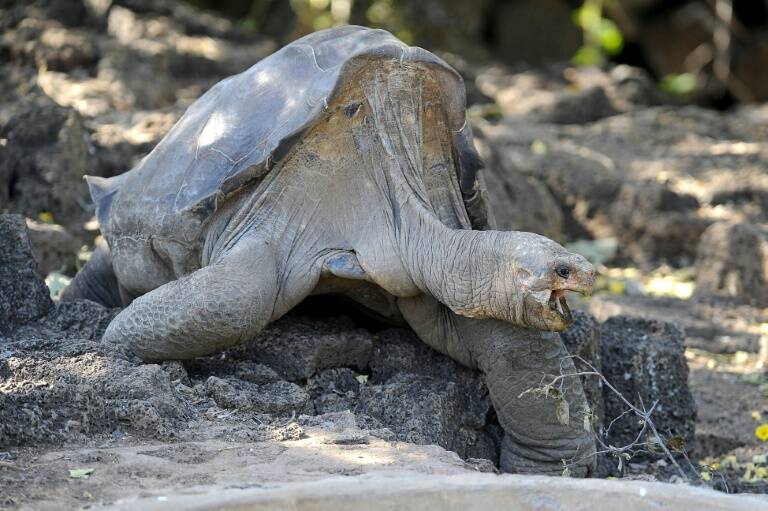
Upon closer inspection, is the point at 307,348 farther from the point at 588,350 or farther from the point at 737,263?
the point at 737,263

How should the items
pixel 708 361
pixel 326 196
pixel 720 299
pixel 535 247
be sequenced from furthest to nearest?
pixel 720 299, pixel 708 361, pixel 326 196, pixel 535 247

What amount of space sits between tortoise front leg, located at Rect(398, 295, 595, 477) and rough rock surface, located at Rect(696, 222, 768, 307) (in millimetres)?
3208

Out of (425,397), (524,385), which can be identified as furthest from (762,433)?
(425,397)

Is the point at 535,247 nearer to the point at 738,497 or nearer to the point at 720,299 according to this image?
the point at 738,497

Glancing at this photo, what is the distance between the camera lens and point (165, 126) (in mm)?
7816

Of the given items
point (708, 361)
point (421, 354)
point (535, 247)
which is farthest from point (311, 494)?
point (708, 361)

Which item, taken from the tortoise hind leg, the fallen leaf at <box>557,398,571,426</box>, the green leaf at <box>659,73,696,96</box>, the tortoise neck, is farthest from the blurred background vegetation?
the fallen leaf at <box>557,398,571,426</box>

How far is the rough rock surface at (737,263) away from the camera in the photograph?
7.09 metres

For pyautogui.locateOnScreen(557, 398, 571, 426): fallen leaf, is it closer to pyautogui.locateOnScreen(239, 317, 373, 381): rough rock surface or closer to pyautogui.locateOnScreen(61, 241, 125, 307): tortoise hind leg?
pyautogui.locateOnScreen(239, 317, 373, 381): rough rock surface

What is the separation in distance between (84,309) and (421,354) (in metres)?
1.24

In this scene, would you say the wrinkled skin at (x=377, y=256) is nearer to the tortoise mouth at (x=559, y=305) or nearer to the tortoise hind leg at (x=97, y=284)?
the tortoise mouth at (x=559, y=305)

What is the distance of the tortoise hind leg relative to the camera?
531 cm

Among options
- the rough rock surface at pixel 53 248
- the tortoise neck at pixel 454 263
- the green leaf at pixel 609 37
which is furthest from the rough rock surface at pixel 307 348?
the green leaf at pixel 609 37

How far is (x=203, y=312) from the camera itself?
4.08m
